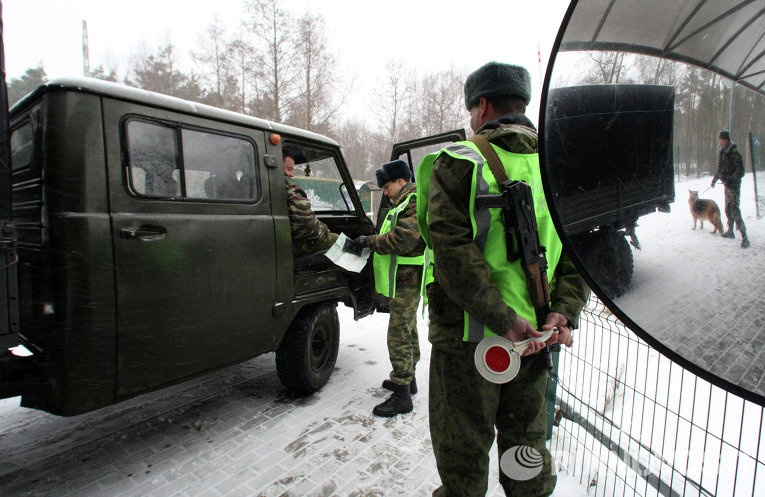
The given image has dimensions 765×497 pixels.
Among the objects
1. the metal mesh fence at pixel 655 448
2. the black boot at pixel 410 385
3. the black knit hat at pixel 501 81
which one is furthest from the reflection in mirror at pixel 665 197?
the black boot at pixel 410 385

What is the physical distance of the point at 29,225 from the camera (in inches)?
78.2

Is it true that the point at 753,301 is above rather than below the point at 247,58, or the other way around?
below

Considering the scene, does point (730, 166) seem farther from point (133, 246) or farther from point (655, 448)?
point (655, 448)

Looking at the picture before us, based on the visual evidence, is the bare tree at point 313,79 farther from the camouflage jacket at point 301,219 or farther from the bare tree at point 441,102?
the camouflage jacket at point 301,219

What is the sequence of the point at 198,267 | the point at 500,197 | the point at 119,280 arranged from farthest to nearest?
the point at 198,267 → the point at 119,280 → the point at 500,197

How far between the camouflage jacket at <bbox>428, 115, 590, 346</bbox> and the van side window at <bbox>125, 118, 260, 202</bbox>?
5.29 ft

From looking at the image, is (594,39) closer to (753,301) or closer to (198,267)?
(753,301)

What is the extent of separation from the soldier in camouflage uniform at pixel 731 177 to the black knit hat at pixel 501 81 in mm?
1007

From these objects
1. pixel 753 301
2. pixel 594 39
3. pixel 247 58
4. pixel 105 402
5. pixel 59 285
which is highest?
pixel 247 58

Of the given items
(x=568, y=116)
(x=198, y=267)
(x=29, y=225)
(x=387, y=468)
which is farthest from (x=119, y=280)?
(x=568, y=116)

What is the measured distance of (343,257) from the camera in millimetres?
3086

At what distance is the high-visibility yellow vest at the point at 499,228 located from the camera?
1.32 meters

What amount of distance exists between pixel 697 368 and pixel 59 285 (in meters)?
2.29

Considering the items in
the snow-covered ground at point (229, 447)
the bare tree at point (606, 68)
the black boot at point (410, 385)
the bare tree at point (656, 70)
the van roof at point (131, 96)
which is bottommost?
the snow-covered ground at point (229, 447)
